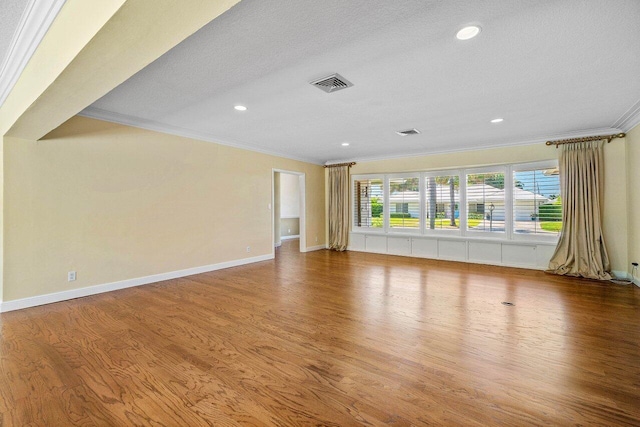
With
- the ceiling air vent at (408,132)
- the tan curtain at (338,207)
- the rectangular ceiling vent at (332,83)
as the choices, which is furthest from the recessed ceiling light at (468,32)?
the tan curtain at (338,207)

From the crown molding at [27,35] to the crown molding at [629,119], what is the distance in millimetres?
6055

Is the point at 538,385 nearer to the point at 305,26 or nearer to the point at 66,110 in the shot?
the point at 305,26

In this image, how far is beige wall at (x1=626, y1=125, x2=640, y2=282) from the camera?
13.6 feet

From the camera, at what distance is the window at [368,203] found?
7.38 meters

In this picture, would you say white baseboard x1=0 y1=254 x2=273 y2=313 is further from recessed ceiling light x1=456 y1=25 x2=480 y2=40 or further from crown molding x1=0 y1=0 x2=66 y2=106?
recessed ceiling light x1=456 y1=25 x2=480 y2=40

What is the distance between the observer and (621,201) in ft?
15.1

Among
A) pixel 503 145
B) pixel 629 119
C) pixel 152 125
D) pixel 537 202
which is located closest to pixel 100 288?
pixel 152 125

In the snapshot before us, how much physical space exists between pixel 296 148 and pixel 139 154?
3057 millimetres

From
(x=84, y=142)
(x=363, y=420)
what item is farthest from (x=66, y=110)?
(x=363, y=420)

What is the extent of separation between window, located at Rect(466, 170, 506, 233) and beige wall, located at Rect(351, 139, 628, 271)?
1.07 feet

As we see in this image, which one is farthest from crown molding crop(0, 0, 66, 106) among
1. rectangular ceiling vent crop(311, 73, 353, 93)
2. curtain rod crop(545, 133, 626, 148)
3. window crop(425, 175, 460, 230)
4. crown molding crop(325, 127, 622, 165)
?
curtain rod crop(545, 133, 626, 148)

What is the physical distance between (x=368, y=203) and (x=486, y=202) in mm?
2805

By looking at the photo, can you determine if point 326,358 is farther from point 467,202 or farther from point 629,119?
point 629,119

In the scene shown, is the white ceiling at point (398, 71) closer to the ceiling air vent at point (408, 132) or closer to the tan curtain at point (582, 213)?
the ceiling air vent at point (408, 132)
